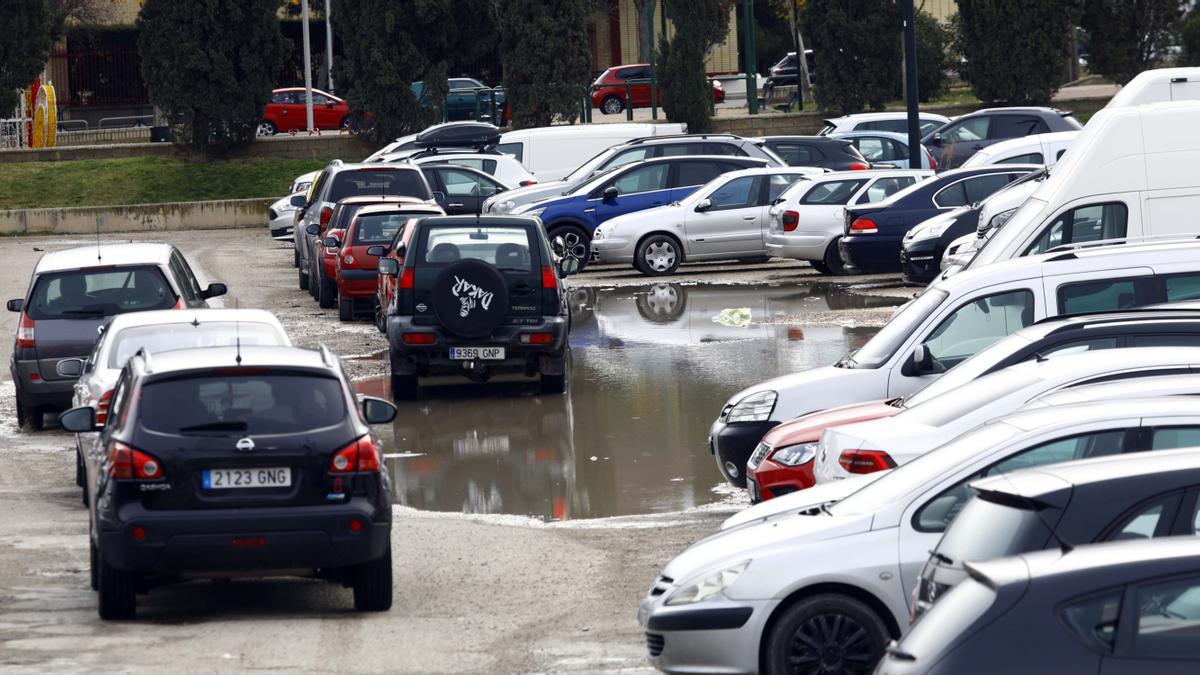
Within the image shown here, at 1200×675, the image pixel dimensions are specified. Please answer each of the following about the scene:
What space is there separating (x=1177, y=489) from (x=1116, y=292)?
599cm

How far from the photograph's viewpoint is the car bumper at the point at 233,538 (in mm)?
8719

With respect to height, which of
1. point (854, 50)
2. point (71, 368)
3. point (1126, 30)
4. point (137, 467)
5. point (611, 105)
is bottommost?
point (71, 368)

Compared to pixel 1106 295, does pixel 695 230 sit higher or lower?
lower

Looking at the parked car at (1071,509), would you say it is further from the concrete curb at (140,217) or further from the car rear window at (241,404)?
the concrete curb at (140,217)

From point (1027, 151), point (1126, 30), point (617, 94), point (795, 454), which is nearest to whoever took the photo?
point (795, 454)

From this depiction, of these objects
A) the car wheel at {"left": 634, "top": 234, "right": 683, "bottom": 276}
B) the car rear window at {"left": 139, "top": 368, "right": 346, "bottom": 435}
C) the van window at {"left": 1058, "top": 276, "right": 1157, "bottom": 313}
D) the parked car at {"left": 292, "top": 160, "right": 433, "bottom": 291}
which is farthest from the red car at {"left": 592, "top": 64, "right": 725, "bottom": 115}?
the car rear window at {"left": 139, "top": 368, "right": 346, "bottom": 435}

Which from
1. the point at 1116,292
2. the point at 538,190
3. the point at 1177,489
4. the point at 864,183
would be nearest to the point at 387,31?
the point at 538,190

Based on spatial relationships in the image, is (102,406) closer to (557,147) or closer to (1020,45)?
(557,147)

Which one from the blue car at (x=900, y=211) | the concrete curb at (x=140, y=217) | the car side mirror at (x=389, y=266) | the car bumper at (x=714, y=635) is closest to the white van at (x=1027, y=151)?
A: the blue car at (x=900, y=211)

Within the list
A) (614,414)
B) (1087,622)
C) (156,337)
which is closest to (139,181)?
(614,414)

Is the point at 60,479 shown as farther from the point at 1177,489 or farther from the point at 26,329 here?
the point at 1177,489

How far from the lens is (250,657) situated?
8.34 metres

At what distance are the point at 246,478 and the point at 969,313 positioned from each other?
4963 millimetres

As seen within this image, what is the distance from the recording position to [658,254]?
27141mm
